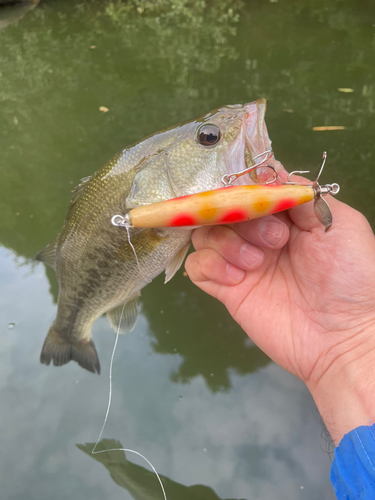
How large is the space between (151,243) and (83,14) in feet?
24.4

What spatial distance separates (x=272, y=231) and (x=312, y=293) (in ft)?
1.02

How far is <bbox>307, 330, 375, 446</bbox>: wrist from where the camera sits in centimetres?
104

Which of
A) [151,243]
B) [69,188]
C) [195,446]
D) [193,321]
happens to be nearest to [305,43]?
[69,188]

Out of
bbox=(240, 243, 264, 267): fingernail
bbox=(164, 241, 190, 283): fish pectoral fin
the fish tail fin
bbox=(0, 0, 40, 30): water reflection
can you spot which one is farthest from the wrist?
bbox=(0, 0, 40, 30): water reflection

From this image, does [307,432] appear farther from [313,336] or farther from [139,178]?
[139,178]

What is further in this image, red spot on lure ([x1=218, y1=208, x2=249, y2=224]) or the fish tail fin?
the fish tail fin

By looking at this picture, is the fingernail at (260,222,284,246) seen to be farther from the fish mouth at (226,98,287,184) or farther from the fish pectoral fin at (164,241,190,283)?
the fish pectoral fin at (164,241,190,283)

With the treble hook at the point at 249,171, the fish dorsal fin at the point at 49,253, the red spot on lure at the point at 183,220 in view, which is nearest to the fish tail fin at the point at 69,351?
the fish dorsal fin at the point at 49,253

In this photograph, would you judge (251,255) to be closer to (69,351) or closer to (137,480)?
(69,351)

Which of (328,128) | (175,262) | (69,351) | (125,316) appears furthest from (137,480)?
(328,128)

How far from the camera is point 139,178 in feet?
4.11

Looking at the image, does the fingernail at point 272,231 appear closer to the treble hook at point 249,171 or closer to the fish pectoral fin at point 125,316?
the treble hook at point 249,171

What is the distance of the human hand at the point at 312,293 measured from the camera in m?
1.14

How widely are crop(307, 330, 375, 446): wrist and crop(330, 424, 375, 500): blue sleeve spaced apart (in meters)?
0.08
